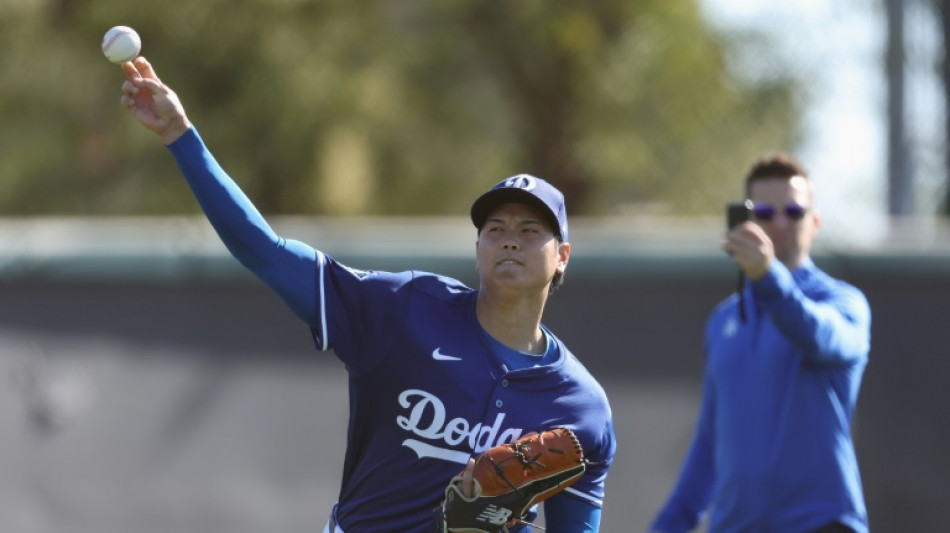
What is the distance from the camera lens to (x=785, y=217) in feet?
16.5

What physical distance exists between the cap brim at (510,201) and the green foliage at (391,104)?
32.4 ft

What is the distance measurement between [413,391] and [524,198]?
547 millimetres

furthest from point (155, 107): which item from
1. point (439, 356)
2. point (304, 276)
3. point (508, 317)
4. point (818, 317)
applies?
point (818, 317)

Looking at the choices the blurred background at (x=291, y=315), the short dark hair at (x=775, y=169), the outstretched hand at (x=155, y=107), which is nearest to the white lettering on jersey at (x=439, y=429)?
the outstretched hand at (x=155, y=107)

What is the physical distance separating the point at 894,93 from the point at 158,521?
465cm

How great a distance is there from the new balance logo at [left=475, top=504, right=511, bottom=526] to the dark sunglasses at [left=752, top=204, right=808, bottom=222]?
1.88m

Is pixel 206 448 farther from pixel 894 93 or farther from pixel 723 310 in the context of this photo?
pixel 894 93

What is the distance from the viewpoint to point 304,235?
7.35m

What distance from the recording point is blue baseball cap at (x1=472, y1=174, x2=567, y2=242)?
11.9 ft

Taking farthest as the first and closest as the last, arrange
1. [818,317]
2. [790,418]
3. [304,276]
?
1. [790,418]
2. [818,317]
3. [304,276]

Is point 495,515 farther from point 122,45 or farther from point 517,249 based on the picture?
point 122,45

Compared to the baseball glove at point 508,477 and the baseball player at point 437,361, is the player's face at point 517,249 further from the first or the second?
the baseball glove at point 508,477

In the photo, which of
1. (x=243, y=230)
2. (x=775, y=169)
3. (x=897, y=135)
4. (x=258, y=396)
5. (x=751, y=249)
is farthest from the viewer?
(x=897, y=135)

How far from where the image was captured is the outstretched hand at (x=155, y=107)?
10.9 feet
